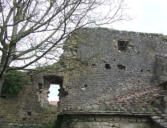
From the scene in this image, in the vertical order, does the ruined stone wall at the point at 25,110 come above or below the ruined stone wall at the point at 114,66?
below

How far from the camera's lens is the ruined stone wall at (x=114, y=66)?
488 inches

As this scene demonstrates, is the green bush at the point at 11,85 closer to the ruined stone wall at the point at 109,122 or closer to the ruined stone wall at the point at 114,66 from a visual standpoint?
the ruined stone wall at the point at 114,66

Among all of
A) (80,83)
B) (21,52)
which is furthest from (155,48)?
(21,52)

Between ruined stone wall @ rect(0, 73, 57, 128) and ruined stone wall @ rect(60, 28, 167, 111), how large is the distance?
0.94 m

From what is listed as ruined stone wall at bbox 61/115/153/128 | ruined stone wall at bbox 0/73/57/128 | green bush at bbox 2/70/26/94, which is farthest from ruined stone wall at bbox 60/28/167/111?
ruined stone wall at bbox 61/115/153/128

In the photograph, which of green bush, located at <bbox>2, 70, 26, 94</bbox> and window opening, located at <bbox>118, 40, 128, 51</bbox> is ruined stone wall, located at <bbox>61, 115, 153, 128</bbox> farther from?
window opening, located at <bbox>118, 40, 128, 51</bbox>

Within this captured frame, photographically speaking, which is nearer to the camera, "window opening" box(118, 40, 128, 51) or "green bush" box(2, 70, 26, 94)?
"green bush" box(2, 70, 26, 94)

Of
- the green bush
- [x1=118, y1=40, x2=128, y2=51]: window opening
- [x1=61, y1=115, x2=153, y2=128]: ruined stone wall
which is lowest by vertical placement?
[x1=61, y1=115, x2=153, y2=128]: ruined stone wall

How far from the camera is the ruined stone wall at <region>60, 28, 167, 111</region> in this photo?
1239cm

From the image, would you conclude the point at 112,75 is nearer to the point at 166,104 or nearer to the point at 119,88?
the point at 119,88

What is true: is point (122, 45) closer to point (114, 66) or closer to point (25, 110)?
point (114, 66)

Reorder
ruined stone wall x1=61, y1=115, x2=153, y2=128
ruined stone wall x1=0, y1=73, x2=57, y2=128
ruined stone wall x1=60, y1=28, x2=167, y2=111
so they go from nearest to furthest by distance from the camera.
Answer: ruined stone wall x1=61, y1=115, x2=153, y2=128 → ruined stone wall x1=0, y1=73, x2=57, y2=128 → ruined stone wall x1=60, y1=28, x2=167, y2=111

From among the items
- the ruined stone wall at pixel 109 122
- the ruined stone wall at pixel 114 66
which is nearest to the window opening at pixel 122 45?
the ruined stone wall at pixel 114 66

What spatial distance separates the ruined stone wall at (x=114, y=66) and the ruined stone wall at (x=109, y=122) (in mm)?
4950
